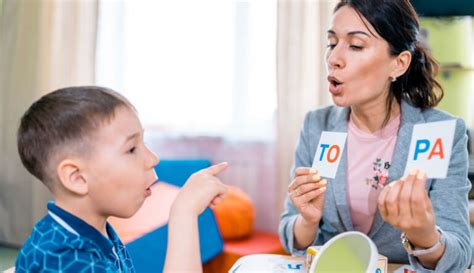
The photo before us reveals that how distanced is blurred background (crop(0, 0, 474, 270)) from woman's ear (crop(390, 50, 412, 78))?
115cm

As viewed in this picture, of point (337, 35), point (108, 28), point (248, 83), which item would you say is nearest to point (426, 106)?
point (337, 35)

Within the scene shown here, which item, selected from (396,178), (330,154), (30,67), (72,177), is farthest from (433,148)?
(30,67)

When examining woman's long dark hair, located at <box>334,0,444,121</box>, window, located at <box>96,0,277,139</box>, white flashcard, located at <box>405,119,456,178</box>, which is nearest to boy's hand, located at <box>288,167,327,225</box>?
white flashcard, located at <box>405,119,456,178</box>

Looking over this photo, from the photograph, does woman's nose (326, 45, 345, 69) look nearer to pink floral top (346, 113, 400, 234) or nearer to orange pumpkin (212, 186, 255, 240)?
pink floral top (346, 113, 400, 234)

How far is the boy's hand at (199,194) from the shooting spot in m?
0.92

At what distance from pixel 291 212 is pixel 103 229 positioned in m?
0.61

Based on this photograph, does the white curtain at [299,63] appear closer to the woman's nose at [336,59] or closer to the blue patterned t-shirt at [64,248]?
the woman's nose at [336,59]

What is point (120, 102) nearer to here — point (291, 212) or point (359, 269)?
point (359, 269)

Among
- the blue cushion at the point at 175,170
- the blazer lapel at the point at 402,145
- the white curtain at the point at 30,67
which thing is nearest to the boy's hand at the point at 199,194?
the blazer lapel at the point at 402,145

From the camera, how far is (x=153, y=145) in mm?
3047

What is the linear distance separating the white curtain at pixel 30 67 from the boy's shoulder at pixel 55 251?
221 cm

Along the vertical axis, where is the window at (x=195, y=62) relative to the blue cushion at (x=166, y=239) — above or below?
above

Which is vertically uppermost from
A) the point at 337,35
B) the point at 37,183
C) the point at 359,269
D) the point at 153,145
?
the point at 337,35

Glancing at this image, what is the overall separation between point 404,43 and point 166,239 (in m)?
1.29
